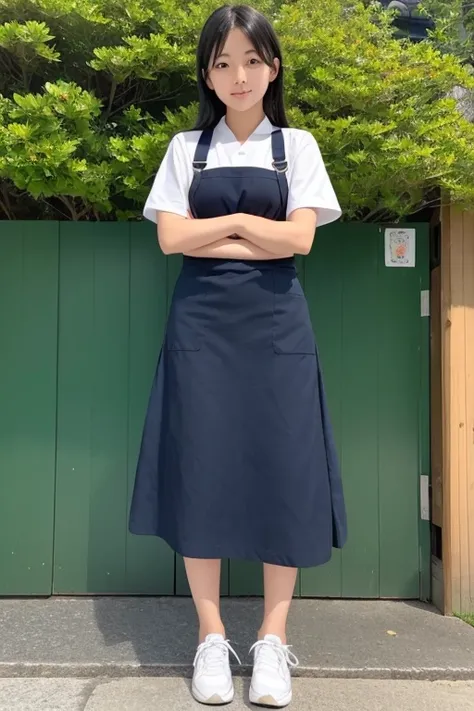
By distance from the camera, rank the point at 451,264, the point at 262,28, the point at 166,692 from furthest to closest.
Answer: the point at 451,264, the point at 166,692, the point at 262,28

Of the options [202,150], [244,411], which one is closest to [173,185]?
[202,150]

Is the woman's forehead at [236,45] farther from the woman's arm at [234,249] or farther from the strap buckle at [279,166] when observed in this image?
the woman's arm at [234,249]

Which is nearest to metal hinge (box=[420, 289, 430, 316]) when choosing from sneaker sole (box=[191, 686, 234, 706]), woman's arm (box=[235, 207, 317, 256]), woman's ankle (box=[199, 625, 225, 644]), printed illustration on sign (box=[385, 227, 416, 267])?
printed illustration on sign (box=[385, 227, 416, 267])

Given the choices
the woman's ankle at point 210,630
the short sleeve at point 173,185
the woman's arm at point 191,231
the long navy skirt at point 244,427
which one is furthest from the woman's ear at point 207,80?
the woman's ankle at point 210,630

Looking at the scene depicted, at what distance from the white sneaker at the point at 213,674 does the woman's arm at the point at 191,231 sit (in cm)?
129

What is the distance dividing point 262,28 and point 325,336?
130 cm

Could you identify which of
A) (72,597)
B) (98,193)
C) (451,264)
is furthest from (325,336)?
(72,597)

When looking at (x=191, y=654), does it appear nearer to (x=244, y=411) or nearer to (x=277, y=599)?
(x=277, y=599)

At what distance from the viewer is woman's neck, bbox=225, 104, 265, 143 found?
6.35 ft

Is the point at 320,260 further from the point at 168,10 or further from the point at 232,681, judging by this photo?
the point at 232,681

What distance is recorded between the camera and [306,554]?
71.2 inches

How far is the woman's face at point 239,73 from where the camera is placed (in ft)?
5.90

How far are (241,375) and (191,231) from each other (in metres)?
0.49

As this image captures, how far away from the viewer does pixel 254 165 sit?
1884 mm
